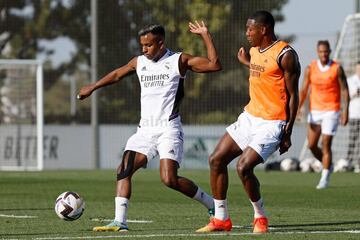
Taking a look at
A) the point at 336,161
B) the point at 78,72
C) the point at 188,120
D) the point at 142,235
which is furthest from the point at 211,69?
the point at 78,72

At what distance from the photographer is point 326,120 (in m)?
20.2

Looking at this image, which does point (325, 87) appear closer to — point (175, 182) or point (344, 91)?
point (344, 91)

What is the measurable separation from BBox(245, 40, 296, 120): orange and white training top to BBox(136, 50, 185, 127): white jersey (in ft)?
2.64

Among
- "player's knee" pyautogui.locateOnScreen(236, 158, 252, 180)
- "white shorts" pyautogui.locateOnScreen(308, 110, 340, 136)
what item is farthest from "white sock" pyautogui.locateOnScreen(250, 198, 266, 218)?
"white shorts" pyautogui.locateOnScreen(308, 110, 340, 136)

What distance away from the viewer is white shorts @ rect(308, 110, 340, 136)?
20078 mm

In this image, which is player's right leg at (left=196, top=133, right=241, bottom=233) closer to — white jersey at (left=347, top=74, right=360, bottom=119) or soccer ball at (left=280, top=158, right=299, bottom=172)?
white jersey at (left=347, top=74, right=360, bottom=119)

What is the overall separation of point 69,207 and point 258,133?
2.14 metres

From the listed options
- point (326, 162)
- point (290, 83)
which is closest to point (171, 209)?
point (290, 83)

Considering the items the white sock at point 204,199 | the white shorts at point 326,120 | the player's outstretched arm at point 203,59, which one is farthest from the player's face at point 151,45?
the white shorts at point 326,120

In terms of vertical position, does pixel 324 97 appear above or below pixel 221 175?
above

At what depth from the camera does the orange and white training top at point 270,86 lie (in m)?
11.9

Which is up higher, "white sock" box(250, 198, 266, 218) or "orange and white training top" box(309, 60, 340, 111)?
"orange and white training top" box(309, 60, 340, 111)

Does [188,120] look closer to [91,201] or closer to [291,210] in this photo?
[91,201]

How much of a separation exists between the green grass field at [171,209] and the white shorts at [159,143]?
78 centimetres
